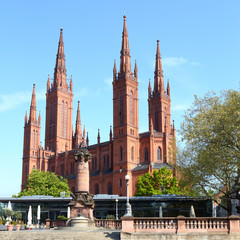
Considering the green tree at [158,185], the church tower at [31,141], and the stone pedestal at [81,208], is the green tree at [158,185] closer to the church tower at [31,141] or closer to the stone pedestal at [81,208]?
the stone pedestal at [81,208]

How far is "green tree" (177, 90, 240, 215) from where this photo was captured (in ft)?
94.3

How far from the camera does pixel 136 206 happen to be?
52281mm

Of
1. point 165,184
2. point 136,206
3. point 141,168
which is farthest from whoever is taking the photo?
point 141,168

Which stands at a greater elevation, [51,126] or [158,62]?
[158,62]

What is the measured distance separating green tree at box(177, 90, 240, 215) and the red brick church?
40.5 metres

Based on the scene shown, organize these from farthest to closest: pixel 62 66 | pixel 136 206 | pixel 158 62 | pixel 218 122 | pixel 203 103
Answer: pixel 62 66, pixel 158 62, pixel 136 206, pixel 203 103, pixel 218 122

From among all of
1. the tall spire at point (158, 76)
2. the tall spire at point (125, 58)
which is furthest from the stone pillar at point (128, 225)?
the tall spire at point (158, 76)

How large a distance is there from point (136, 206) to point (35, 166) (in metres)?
62.9

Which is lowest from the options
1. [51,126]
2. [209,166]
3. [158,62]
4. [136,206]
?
[136,206]

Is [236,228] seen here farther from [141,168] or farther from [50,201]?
[141,168]

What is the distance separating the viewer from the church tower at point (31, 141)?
10888 cm

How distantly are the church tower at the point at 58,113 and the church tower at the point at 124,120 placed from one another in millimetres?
28371

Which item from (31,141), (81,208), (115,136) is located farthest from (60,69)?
(81,208)

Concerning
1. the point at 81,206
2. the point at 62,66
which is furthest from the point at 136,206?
the point at 62,66
